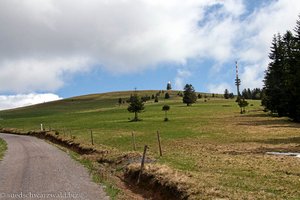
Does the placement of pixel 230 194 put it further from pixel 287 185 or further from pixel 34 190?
pixel 34 190

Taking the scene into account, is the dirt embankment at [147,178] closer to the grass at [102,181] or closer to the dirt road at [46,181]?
the grass at [102,181]

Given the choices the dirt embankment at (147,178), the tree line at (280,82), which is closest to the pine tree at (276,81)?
the tree line at (280,82)

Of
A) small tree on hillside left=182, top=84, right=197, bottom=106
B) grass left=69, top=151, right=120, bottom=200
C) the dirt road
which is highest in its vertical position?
small tree on hillside left=182, top=84, right=197, bottom=106

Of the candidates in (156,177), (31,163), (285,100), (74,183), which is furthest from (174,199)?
(285,100)

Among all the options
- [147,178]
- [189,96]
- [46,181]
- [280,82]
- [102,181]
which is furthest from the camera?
[189,96]

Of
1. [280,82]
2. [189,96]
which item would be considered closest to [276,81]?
[280,82]

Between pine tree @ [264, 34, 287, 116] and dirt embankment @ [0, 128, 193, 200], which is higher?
pine tree @ [264, 34, 287, 116]

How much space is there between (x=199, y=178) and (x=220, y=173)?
109 inches

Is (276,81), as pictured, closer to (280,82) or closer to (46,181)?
(280,82)

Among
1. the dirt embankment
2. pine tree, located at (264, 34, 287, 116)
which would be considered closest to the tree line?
pine tree, located at (264, 34, 287, 116)

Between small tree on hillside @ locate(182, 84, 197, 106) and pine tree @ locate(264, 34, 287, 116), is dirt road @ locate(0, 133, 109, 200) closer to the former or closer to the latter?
pine tree @ locate(264, 34, 287, 116)

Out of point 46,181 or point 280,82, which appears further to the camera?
point 280,82

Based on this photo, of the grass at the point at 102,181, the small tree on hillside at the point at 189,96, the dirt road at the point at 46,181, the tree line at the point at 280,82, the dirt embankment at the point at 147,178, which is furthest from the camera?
the small tree on hillside at the point at 189,96

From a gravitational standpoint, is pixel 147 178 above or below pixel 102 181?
above
